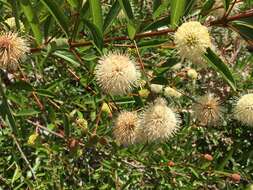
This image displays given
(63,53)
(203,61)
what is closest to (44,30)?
(63,53)

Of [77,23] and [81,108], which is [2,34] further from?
[81,108]

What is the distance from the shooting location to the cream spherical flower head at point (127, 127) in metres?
2.13

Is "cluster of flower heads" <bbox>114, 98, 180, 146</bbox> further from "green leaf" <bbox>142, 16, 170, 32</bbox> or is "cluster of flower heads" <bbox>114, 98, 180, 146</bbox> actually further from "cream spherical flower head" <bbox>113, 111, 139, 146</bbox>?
"green leaf" <bbox>142, 16, 170, 32</bbox>

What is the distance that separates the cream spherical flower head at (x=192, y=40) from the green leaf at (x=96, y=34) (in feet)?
0.95

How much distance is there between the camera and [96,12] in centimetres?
178

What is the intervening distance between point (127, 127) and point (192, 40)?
63 centimetres

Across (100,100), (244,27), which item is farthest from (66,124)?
(244,27)

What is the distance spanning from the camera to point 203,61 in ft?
5.70

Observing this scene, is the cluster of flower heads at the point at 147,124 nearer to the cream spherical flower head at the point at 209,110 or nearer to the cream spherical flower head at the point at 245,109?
the cream spherical flower head at the point at 209,110

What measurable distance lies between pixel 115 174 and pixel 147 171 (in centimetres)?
23

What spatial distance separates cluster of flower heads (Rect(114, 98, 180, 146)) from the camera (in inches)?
77.9

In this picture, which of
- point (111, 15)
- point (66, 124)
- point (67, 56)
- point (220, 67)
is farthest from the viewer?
point (66, 124)

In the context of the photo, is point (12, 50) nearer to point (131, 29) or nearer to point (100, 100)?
point (131, 29)

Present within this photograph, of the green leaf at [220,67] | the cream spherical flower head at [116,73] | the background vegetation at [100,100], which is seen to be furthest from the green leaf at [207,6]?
the cream spherical flower head at [116,73]
